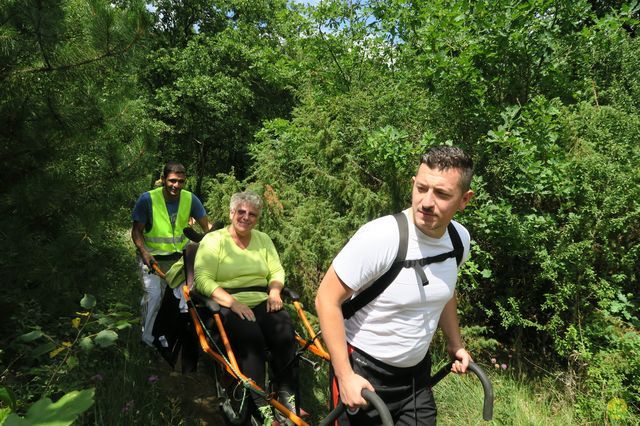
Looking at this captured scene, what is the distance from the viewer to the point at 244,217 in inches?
143

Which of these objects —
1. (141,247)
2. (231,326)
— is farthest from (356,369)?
(141,247)

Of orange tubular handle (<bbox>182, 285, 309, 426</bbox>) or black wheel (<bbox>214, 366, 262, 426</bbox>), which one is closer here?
orange tubular handle (<bbox>182, 285, 309, 426</bbox>)

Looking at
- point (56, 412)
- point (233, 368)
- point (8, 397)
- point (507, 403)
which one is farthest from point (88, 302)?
point (507, 403)

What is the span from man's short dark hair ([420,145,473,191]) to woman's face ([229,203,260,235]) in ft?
6.55

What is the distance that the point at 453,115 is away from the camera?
4504mm

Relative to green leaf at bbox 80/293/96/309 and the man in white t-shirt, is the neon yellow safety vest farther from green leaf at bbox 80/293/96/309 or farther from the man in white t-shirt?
the man in white t-shirt

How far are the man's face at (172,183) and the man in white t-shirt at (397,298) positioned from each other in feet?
9.39

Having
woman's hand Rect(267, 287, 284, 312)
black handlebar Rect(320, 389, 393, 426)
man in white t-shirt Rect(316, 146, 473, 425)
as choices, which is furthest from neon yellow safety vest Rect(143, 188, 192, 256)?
black handlebar Rect(320, 389, 393, 426)

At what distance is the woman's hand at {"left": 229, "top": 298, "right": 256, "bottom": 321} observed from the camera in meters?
3.35

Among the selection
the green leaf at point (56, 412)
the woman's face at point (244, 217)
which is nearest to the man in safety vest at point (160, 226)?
the woman's face at point (244, 217)

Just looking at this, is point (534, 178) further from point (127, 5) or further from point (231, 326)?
point (127, 5)

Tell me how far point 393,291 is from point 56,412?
1.17 metres

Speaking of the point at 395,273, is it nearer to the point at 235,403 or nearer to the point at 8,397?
the point at 8,397

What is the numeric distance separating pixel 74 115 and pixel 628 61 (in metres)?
5.04
